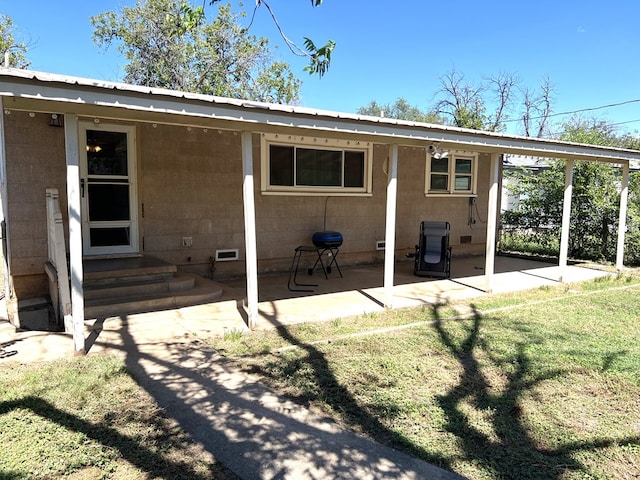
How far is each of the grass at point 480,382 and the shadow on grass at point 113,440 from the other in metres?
1.08

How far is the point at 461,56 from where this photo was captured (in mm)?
27625

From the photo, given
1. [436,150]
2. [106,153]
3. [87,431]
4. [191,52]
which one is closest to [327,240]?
[436,150]

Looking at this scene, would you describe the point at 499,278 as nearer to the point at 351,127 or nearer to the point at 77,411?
the point at 351,127

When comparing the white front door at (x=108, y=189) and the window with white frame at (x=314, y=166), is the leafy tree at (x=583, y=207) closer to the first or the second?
the window with white frame at (x=314, y=166)

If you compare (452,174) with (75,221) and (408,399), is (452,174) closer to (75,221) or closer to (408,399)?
(408,399)

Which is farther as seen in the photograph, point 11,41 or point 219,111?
point 11,41

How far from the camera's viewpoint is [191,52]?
65.2 feet

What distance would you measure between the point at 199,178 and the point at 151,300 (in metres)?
2.35

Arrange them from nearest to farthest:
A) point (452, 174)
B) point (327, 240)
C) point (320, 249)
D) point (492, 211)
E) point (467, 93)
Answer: point (492, 211) < point (327, 240) < point (320, 249) < point (452, 174) < point (467, 93)

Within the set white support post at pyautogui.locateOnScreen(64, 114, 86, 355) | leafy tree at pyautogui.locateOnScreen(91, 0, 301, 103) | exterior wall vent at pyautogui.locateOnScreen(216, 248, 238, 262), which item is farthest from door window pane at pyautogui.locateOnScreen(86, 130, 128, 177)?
leafy tree at pyautogui.locateOnScreen(91, 0, 301, 103)

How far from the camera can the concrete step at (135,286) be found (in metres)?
5.20

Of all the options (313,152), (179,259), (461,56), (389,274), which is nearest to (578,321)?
(389,274)

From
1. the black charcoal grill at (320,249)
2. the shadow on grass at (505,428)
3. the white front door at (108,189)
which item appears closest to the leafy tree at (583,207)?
the black charcoal grill at (320,249)

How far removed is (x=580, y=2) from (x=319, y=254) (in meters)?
15.4
